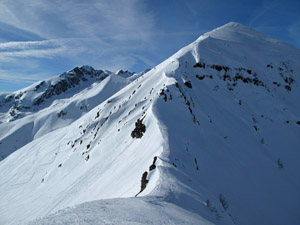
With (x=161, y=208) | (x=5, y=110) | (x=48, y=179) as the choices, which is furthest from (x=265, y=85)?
(x=5, y=110)

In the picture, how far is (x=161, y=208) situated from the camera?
4059 millimetres

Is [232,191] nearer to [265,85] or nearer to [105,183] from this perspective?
[105,183]

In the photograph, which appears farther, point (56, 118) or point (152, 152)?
point (56, 118)

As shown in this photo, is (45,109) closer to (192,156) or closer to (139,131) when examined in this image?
(139,131)

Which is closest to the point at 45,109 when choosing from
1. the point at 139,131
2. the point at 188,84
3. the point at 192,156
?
the point at 188,84

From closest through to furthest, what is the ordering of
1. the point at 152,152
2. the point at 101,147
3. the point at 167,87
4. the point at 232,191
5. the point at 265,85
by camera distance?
the point at 232,191, the point at 152,152, the point at 167,87, the point at 101,147, the point at 265,85

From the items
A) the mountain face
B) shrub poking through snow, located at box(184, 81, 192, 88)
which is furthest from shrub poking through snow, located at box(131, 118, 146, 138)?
shrub poking through snow, located at box(184, 81, 192, 88)


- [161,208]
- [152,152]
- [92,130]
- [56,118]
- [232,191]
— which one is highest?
[56,118]

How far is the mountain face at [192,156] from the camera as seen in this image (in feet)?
16.7

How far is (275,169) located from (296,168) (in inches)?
73.5

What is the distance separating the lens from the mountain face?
508 centimetres

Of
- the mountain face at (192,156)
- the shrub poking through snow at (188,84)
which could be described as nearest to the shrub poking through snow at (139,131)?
the mountain face at (192,156)

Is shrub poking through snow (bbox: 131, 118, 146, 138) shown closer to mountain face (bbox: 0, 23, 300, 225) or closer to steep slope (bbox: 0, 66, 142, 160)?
mountain face (bbox: 0, 23, 300, 225)

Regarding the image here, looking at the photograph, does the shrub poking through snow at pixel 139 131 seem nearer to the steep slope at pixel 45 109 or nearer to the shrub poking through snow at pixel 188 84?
the shrub poking through snow at pixel 188 84
